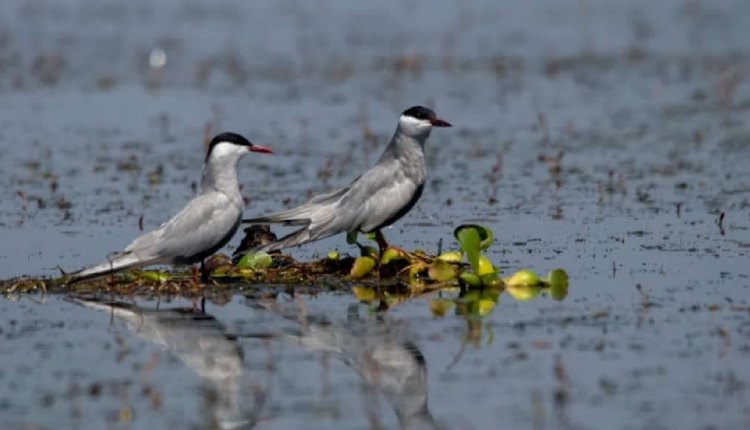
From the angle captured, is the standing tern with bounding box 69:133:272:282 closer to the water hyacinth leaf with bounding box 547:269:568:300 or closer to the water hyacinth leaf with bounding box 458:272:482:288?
the water hyacinth leaf with bounding box 458:272:482:288

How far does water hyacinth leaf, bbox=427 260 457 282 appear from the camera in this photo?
9.93 m

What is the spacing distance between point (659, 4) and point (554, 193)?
1491cm

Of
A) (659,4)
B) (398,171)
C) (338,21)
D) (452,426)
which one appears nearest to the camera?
(452,426)

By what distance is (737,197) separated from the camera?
13195 millimetres

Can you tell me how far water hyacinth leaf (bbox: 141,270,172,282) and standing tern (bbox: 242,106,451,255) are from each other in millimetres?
633

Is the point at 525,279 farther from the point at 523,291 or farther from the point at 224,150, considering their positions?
the point at 224,150

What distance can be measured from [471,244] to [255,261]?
1436mm

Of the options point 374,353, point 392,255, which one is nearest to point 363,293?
point 392,255

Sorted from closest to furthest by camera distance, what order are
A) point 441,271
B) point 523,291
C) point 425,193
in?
point 523,291 < point 441,271 < point 425,193

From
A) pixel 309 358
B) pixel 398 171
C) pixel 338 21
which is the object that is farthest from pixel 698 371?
pixel 338 21

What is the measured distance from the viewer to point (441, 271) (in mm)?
9938

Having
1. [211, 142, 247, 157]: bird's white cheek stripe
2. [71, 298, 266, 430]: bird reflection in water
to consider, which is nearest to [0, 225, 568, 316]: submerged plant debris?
[71, 298, 266, 430]: bird reflection in water

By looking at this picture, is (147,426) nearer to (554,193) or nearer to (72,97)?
(554,193)

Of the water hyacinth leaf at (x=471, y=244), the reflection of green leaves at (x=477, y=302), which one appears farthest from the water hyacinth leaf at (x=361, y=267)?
the reflection of green leaves at (x=477, y=302)
